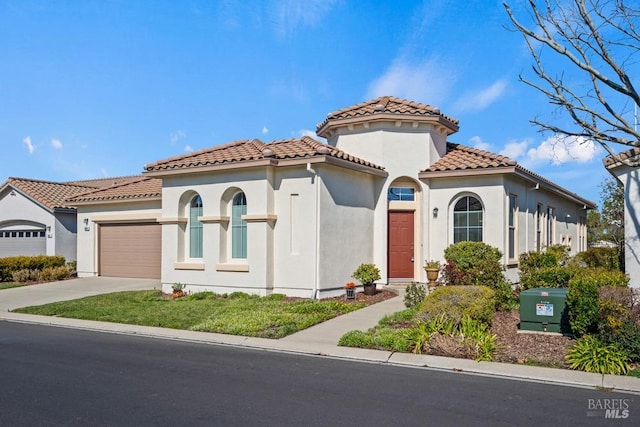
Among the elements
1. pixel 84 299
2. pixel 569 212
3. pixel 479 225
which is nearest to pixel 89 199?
pixel 84 299

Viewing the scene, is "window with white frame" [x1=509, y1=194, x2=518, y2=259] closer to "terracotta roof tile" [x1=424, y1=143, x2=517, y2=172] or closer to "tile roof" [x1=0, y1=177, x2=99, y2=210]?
"terracotta roof tile" [x1=424, y1=143, x2=517, y2=172]

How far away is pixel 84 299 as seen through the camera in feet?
53.1

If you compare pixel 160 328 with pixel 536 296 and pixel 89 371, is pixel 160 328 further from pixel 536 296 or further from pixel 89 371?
pixel 536 296

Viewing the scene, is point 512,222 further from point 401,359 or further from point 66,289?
point 66,289

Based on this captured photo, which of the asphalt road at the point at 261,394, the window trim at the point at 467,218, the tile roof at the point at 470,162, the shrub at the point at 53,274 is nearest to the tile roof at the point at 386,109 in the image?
the tile roof at the point at 470,162

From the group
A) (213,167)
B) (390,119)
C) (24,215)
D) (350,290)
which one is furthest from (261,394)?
(24,215)

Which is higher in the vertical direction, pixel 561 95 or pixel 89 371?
pixel 561 95

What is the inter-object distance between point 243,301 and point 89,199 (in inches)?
436

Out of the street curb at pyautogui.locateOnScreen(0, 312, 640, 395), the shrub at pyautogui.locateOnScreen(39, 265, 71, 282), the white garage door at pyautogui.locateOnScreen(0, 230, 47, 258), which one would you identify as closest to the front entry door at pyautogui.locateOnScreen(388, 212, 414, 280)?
the street curb at pyautogui.locateOnScreen(0, 312, 640, 395)

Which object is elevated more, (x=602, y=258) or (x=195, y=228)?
(x=195, y=228)

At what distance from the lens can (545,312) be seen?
996 cm

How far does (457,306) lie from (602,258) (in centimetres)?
1114

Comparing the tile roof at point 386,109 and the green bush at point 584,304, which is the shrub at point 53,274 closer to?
the tile roof at point 386,109

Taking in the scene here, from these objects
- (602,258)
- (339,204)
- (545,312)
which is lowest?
(545,312)
